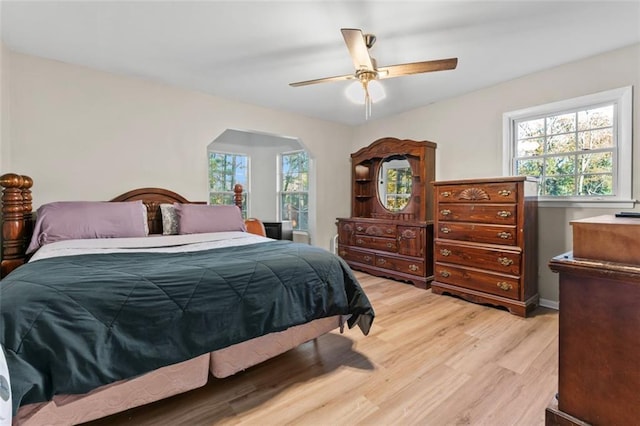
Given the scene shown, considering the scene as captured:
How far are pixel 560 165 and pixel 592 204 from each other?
1.70 ft

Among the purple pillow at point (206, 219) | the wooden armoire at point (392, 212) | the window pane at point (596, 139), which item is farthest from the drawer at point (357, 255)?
the window pane at point (596, 139)

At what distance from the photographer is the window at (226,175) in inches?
213

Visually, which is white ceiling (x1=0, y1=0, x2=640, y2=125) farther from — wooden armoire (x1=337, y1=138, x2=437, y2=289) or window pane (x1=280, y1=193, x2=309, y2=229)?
window pane (x1=280, y1=193, x2=309, y2=229)

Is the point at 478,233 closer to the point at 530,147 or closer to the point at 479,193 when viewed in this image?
the point at 479,193

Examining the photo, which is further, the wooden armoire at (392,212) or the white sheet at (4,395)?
the wooden armoire at (392,212)

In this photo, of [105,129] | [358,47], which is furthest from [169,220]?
[358,47]

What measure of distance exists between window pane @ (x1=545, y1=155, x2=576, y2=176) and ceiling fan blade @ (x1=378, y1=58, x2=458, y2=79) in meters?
1.82

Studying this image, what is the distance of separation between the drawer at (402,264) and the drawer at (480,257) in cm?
29

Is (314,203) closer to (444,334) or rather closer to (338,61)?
(338,61)

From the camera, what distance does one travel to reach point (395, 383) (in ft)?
5.78

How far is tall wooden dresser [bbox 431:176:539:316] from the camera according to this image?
2783 mm

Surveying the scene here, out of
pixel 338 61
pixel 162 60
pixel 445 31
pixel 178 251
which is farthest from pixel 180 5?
pixel 445 31

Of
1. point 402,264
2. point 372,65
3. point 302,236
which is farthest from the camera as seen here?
point 302,236

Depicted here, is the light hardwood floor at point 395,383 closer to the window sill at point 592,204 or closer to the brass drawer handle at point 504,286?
the brass drawer handle at point 504,286
